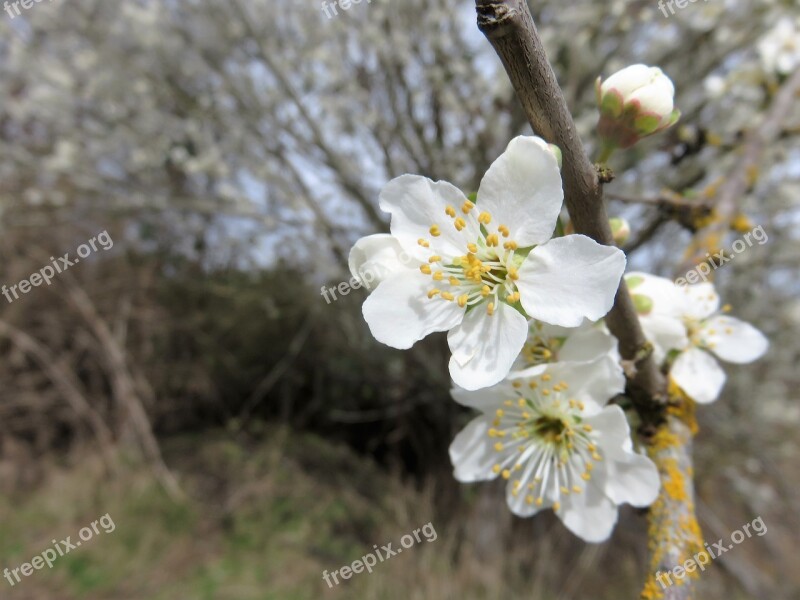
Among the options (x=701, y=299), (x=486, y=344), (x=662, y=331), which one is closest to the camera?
(x=486, y=344)

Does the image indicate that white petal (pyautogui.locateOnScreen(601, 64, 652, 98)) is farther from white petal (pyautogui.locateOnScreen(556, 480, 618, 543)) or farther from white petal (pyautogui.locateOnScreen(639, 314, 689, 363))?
white petal (pyautogui.locateOnScreen(556, 480, 618, 543))

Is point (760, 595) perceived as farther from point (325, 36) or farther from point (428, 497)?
point (325, 36)

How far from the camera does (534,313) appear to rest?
1.84 feet

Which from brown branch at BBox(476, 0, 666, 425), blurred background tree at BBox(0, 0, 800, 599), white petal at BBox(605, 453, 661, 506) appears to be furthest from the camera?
blurred background tree at BBox(0, 0, 800, 599)

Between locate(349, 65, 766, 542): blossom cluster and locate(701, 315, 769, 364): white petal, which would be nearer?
locate(349, 65, 766, 542): blossom cluster

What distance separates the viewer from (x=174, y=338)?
5320mm

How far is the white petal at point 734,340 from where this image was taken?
2.88 ft

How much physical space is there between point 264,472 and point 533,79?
4507 mm

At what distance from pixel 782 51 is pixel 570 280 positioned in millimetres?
1747

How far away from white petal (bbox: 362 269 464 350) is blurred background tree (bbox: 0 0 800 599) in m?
0.81

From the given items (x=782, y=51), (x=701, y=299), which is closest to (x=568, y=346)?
(x=701, y=299)

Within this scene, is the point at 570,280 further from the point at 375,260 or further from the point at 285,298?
the point at 285,298

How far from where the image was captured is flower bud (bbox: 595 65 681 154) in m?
0.57

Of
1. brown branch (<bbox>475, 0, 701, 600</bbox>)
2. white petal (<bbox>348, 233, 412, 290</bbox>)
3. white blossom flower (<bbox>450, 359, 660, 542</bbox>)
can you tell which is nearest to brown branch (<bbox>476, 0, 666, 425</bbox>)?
brown branch (<bbox>475, 0, 701, 600</bbox>)
